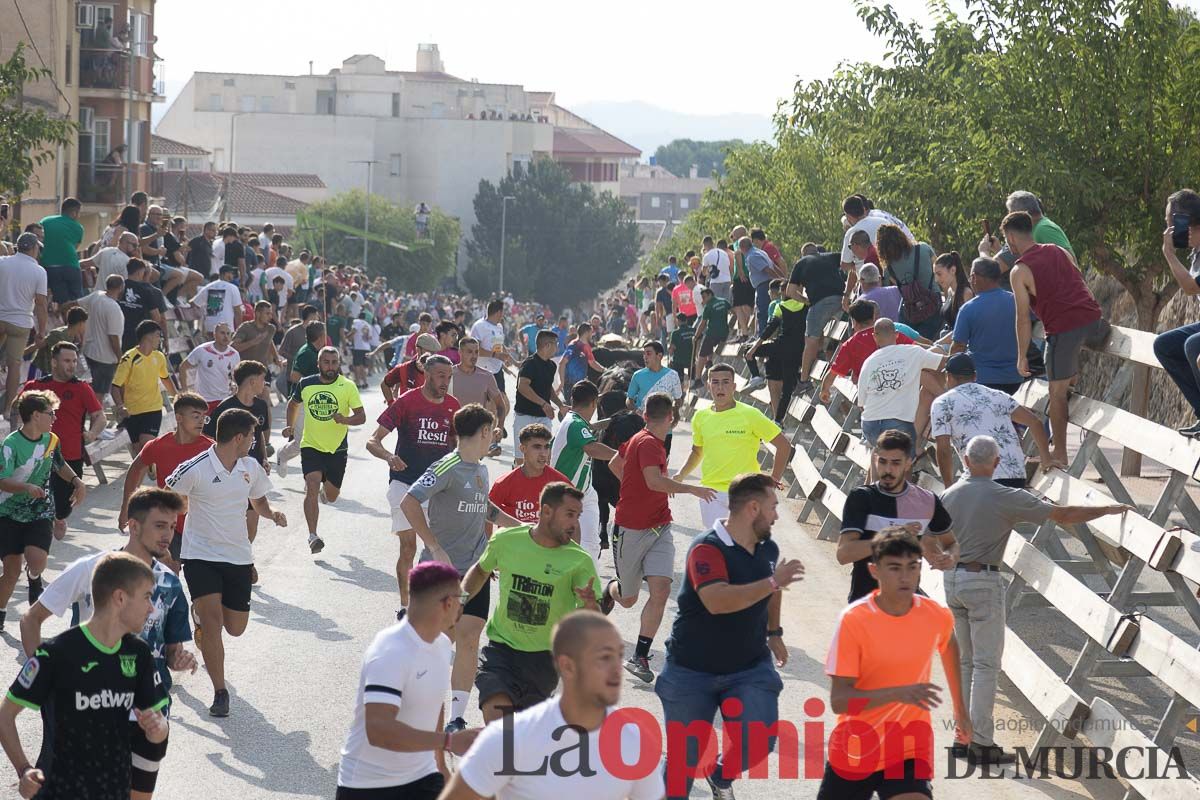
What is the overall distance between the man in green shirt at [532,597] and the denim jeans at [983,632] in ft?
8.43

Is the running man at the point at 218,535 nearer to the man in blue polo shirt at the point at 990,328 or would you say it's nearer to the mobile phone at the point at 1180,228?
the man in blue polo shirt at the point at 990,328

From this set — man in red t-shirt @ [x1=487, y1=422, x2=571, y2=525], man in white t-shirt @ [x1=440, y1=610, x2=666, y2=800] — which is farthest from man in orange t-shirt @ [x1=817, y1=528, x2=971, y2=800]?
man in red t-shirt @ [x1=487, y1=422, x2=571, y2=525]

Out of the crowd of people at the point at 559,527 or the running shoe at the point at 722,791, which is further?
the running shoe at the point at 722,791

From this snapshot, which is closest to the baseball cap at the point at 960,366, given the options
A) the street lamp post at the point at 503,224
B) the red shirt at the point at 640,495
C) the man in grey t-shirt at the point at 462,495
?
the red shirt at the point at 640,495

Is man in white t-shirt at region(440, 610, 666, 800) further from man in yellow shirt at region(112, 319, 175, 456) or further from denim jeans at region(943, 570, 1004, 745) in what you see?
man in yellow shirt at region(112, 319, 175, 456)

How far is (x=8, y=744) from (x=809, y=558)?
1137 cm

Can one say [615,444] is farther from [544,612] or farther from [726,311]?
[726,311]

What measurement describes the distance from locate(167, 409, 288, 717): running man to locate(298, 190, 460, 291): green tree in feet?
292

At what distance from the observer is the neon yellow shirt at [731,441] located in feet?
40.1

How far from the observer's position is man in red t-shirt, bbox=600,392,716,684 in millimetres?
11688

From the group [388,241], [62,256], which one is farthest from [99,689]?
[388,241]

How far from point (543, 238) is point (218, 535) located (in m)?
112

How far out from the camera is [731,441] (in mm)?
12250

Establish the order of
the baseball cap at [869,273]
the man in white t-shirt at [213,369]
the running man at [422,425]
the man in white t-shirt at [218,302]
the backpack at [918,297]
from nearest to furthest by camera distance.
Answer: the running man at [422,425]
the backpack at [918,297]
the baseball cap at [869,273]
the man in white t-shirt at [213,369]
the man in white t-shirt at [218,302]
